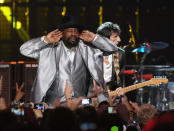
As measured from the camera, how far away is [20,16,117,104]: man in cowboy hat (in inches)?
245

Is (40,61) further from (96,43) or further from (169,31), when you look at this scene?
(169,31)

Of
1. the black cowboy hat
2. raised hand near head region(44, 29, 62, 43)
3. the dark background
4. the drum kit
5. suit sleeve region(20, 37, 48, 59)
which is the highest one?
the dark background

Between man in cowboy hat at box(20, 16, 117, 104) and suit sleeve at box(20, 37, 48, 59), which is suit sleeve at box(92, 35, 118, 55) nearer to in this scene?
man in cowboy hat at box(20, 16, 117, 104)

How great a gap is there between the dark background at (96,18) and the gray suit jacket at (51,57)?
145 inches

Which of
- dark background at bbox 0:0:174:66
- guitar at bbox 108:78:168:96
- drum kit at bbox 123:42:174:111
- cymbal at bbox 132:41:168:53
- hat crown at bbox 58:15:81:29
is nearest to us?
hat crown at bbox 58:15:81:29

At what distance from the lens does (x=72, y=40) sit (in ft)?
20.3

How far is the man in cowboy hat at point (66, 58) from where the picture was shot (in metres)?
6.23

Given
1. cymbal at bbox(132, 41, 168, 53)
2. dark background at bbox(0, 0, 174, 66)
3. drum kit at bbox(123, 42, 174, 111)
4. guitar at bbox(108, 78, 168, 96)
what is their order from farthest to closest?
dark background at bbox(0, 0, 174, 66)
drum kit at bbox(123, 42, 174, 111)
cymbal at bbox(132, 41, 168, 53)
guitar at bbox(108, 78, 168, 96)

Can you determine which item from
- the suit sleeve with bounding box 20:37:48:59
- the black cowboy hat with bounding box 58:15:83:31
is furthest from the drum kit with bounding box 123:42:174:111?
the suit sleeve with bounding box 20:37:48:59

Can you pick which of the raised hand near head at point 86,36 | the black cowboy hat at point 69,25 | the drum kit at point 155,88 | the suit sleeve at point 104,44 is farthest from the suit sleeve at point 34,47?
the drum kit at point 155,88

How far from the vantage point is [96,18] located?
33.4 ft

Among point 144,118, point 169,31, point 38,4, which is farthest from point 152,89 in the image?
point 144,118

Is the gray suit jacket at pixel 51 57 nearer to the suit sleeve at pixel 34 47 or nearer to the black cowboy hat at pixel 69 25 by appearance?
the suit sleeve at pixel 34 47

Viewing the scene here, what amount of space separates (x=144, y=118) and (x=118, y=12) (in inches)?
265
